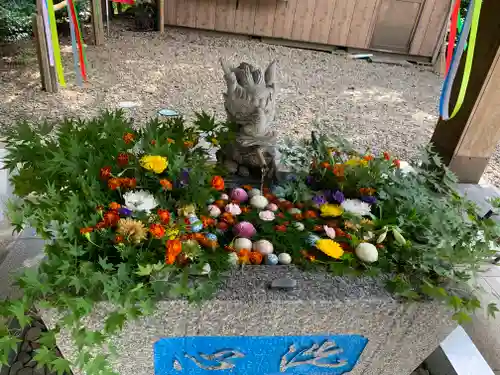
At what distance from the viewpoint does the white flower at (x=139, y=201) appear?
1525mm

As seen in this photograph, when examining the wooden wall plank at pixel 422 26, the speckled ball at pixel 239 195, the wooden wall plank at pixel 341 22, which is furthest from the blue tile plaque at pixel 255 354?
the wooden wall plank at pixel 422 26

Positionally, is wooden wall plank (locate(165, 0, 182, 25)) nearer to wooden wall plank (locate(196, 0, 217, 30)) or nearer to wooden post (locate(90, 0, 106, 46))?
wooden wall plank (locate(196, 0, 217, 30))

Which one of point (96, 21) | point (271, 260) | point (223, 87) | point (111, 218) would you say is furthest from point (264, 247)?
point (96, 21)

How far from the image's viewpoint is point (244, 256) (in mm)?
1559

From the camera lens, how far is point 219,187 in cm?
169

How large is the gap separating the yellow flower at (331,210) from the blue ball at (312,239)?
6.1 inches

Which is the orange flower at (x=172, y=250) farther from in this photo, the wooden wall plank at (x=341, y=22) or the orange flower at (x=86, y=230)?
the wooden wall plank at (x=341, y=22)

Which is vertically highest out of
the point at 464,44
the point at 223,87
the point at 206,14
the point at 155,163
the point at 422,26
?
the point at 464,44

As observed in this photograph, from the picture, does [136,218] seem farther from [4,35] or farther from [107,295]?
[4,35]

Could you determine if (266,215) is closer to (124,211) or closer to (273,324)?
(273,324)

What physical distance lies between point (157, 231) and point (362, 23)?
6.66 m

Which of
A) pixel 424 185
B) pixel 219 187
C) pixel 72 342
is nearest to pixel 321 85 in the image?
pixel 424 185

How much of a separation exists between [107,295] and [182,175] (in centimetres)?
58

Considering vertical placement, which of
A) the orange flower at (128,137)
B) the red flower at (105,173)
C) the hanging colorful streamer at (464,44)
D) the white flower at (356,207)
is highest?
the hanging colorful streamer at (464,44)
